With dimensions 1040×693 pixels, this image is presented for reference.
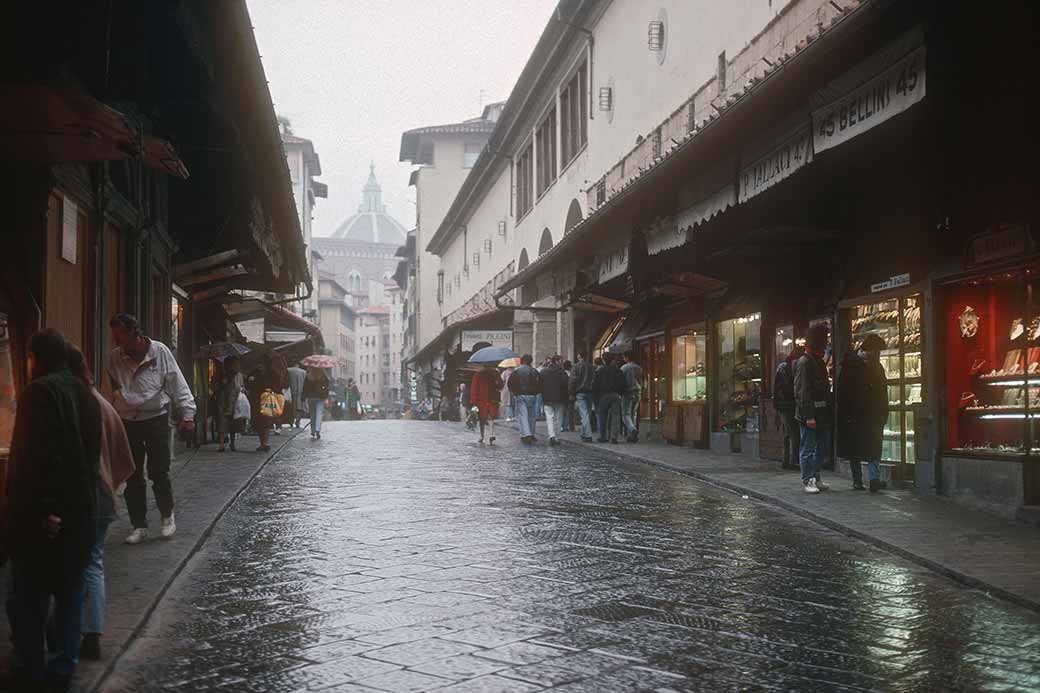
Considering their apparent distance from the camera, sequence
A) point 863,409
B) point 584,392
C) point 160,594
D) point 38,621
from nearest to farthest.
A: point 38,621
point 160,594
point 863,409
point 584,392

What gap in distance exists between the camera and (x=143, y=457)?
26.1 ft

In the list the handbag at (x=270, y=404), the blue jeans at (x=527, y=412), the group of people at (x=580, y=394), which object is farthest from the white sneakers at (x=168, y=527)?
the blue jeans at (x=527, y=412)

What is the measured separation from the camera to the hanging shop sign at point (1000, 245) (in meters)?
9.78

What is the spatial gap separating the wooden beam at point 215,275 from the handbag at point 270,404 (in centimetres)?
192

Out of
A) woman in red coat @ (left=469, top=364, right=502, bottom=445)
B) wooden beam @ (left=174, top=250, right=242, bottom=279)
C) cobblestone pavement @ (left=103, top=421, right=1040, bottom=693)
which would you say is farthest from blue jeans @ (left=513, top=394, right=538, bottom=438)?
cobblestone pavement @ (left=103, top=421, right=1040, bottom=693)

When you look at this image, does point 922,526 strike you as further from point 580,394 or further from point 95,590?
point 580,394

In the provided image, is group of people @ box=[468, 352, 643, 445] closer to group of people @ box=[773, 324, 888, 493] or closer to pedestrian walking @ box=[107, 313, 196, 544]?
group of people @ box=[773, 324, 888, 493]

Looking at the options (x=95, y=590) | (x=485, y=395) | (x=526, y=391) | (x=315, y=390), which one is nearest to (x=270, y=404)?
(x=315, y=390)

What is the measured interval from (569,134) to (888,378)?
19820 mm

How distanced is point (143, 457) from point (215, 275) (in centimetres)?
1112

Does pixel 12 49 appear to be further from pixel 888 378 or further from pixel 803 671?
pixel 888 378

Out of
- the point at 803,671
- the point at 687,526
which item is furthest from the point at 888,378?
the point at 803,671

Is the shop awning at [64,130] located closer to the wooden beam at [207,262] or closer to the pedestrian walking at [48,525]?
the pedestrian walking at [48,525]

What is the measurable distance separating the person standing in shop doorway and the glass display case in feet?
2.94
